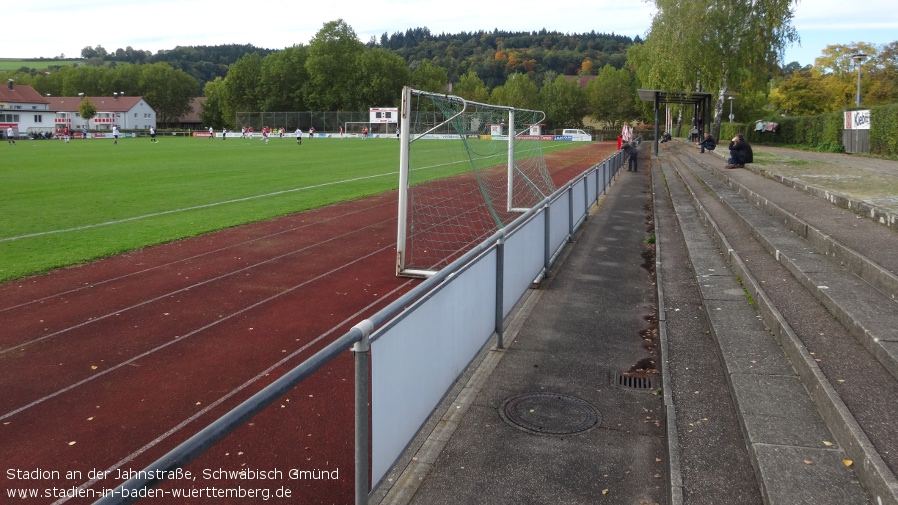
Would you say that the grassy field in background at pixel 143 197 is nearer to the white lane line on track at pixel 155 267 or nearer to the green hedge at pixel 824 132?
the white lane line on track at pixel 155 267

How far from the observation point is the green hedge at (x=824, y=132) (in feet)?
85.1

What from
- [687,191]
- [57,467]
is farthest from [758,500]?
[687,191]

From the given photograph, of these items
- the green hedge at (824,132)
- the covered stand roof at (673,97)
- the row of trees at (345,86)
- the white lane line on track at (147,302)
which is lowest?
the white lane line on track at (147,302)

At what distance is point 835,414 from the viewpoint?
417 cm

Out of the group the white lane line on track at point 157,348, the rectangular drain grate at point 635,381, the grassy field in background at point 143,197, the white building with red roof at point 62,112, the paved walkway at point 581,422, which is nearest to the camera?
the paved walkway at point 581,422

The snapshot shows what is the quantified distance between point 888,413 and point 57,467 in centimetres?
510

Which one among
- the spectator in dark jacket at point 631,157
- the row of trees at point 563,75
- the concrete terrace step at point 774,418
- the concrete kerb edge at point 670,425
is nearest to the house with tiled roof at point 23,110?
the row of trees at point 563,75

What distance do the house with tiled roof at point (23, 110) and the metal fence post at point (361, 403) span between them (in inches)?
4295

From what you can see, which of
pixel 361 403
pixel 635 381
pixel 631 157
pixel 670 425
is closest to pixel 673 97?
pixel 631 157

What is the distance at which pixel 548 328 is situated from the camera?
7.39 metres

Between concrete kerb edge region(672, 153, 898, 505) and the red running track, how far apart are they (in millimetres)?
2770

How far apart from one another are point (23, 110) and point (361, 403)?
117m

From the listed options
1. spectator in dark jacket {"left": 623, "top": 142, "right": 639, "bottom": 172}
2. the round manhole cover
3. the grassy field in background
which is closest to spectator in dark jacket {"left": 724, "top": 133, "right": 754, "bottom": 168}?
spectator in dark jacket {"left": 623, "top": 142, "right": 639, "bottom": 172}

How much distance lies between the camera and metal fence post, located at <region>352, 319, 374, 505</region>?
328 cm
